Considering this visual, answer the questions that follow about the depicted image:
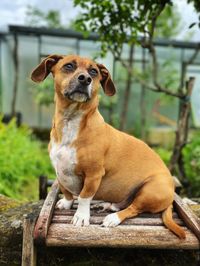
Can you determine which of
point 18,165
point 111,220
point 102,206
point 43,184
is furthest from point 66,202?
point 18,165

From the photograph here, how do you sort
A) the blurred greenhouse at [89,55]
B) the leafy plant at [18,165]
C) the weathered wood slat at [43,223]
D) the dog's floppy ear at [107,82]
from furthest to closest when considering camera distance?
1. the blurred greenhouse at [89,55]
2. the leafy plant at [18,165]
3. the dog's floppy ear at [107,82]
4. the weathered wood slat at [43,223]

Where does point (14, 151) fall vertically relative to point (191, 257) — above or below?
below

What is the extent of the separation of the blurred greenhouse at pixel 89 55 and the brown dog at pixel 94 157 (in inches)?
346

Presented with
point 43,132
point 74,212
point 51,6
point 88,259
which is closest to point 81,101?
point 74,212

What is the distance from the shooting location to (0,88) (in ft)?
40.5

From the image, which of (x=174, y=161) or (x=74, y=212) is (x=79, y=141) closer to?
(x=74, y=212)

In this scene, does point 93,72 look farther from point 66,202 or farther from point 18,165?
point 18,165

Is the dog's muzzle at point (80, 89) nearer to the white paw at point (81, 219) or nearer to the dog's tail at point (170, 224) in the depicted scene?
the white paw at point (81, 219)

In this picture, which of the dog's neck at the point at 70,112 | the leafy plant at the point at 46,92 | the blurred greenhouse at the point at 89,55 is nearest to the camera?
the dog's neck at the point at 70,112

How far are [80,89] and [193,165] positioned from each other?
418 cm

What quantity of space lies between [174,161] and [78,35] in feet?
23.5

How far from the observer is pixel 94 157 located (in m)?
Result: 2.70

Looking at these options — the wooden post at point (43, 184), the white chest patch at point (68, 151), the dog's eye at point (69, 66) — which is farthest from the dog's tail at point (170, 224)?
the wooden post at point (43, 184)

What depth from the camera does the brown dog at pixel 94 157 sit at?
8.50 feet
